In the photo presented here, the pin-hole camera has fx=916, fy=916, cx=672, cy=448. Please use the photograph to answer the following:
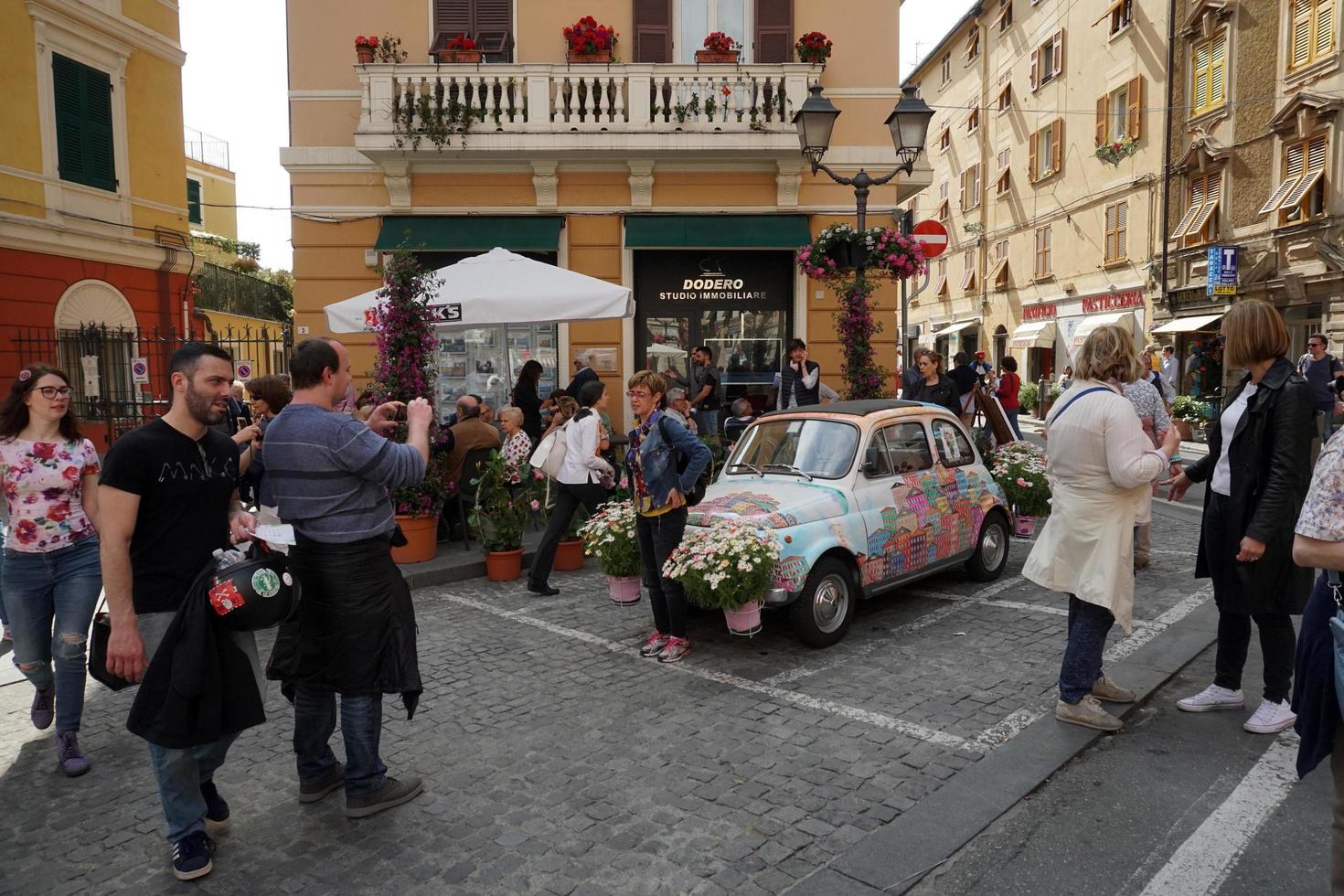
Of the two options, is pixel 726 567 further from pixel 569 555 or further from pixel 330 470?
pixel 569 555

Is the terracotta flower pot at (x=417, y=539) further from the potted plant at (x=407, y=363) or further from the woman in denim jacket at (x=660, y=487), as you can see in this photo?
the woman in denim jacket at (x=660, y=487)

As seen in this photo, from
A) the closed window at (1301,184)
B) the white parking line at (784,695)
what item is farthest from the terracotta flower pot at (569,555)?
the closed window at (1301,184)

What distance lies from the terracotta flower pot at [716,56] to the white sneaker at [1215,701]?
1226 cm

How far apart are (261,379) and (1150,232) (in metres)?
26.2

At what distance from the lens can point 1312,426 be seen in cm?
419

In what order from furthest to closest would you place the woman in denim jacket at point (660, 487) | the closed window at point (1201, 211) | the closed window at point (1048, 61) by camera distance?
1. the closed window at point (1048, 61)
2. the closed window at point (1201, 211)
3. the woman in denim jacket at point (660, 487)

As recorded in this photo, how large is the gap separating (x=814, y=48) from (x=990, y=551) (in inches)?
376

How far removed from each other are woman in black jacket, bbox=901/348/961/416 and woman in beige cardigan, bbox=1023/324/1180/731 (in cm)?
518

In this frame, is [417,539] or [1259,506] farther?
[417,539]

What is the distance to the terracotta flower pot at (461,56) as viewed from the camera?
14039mm

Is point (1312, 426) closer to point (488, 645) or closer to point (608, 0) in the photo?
point (488, 645)

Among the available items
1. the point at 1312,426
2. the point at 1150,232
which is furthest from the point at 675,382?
the point at 1150,232

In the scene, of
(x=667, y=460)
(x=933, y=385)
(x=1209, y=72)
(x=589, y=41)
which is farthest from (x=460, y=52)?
(x=1209, y=72)

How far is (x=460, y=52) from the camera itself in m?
14.0
